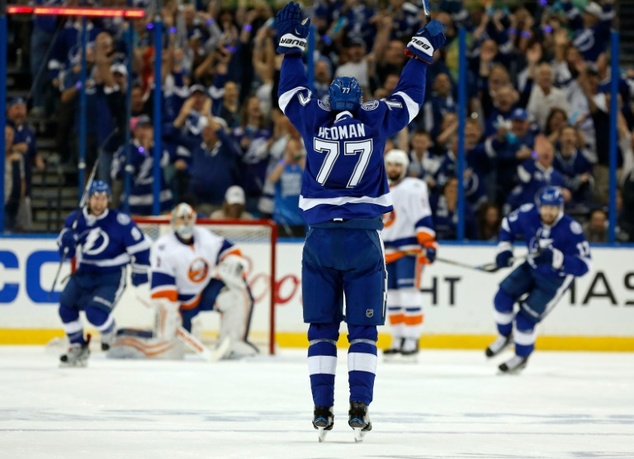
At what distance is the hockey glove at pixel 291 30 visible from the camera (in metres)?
6.21

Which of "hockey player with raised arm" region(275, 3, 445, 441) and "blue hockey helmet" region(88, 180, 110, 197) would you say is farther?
"blue hockey helmet" region(88, 180, 110, 197)

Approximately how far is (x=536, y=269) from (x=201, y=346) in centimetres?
274

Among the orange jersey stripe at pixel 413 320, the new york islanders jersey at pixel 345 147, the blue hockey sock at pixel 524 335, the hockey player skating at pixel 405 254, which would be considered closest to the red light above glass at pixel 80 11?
the hockey player skating at pixel 405 254

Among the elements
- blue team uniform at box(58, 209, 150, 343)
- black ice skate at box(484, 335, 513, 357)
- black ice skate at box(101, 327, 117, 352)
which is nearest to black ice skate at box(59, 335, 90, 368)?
blue team uniform at box(58, 209, 150, 343)

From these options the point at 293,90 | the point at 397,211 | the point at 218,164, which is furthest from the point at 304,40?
the point at 218,164

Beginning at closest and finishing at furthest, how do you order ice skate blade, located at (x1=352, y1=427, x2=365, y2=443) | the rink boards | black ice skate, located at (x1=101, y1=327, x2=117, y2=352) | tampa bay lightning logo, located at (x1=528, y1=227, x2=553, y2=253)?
1. ice skate blade, located at (x1=352, y1=427, x2=365, y2=443)
2. tampa bay lightning logo, located at (x1=528, y1=227, x2=553, y2=253)
3. black ice skate, located at (x1=101, y1=327, x2=117, y2=352)
4. the rink boards

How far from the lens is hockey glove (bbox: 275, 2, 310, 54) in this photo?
245 inches

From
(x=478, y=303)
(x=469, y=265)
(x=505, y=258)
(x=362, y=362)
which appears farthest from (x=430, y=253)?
(x=362, y=362)

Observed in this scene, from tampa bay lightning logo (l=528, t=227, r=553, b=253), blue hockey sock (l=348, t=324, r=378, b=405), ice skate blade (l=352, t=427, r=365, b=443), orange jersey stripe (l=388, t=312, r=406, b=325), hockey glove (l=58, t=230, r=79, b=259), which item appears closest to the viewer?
ice skate blade (l=352, t=427, r=365, b=443)

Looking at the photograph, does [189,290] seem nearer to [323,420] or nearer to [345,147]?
[345,147]

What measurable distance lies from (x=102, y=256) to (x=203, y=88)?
2.69m

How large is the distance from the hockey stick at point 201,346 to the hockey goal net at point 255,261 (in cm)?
37

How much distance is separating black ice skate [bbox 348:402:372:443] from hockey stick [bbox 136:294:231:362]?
5576mm

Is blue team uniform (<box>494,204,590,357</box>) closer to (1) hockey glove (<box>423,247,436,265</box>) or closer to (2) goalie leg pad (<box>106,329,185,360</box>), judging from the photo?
(1) hockey glove (<box>423,247,436,265</box>)
